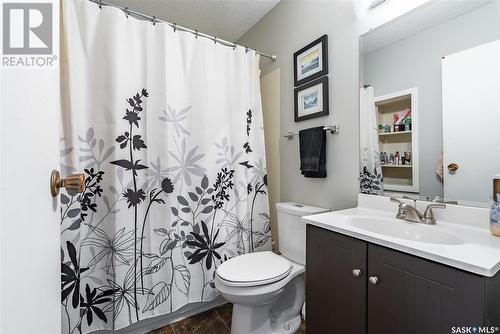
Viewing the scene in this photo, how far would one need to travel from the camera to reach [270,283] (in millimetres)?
1281

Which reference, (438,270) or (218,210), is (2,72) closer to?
(438,270)

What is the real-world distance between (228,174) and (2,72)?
146cm

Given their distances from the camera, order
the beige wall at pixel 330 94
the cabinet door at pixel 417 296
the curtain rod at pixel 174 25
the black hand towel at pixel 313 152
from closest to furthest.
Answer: the cabinet door at pixel 417 296 < the curtain rod at pixel 174 25 < the beige wall at pixel 330 94 < the black hand towel at pixel 313 152

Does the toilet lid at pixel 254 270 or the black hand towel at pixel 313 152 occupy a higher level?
the black hand towel at pixel 313 152

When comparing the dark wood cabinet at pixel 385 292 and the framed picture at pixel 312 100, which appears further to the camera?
the framed picture at pixel 312 100

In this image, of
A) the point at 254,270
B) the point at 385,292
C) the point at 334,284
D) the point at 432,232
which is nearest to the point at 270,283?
the point at 254,270

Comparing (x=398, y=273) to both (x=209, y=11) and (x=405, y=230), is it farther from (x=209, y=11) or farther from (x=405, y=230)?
(x=209, y=11)

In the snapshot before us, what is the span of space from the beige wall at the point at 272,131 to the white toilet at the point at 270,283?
0.42 meters

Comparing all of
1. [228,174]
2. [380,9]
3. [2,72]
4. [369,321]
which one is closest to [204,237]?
[228,174]

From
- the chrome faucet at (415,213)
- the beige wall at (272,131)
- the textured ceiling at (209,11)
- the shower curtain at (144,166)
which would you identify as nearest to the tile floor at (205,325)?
the shower curtain at (144,166)

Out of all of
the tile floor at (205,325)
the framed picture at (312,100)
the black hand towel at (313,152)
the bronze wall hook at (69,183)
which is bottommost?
the tile floor at (205,325)

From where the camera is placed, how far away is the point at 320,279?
1.15 metres

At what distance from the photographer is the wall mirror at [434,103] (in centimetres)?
99

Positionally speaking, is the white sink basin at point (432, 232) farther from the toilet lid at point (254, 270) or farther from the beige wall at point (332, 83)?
the toilet lid at point (254, 270)
